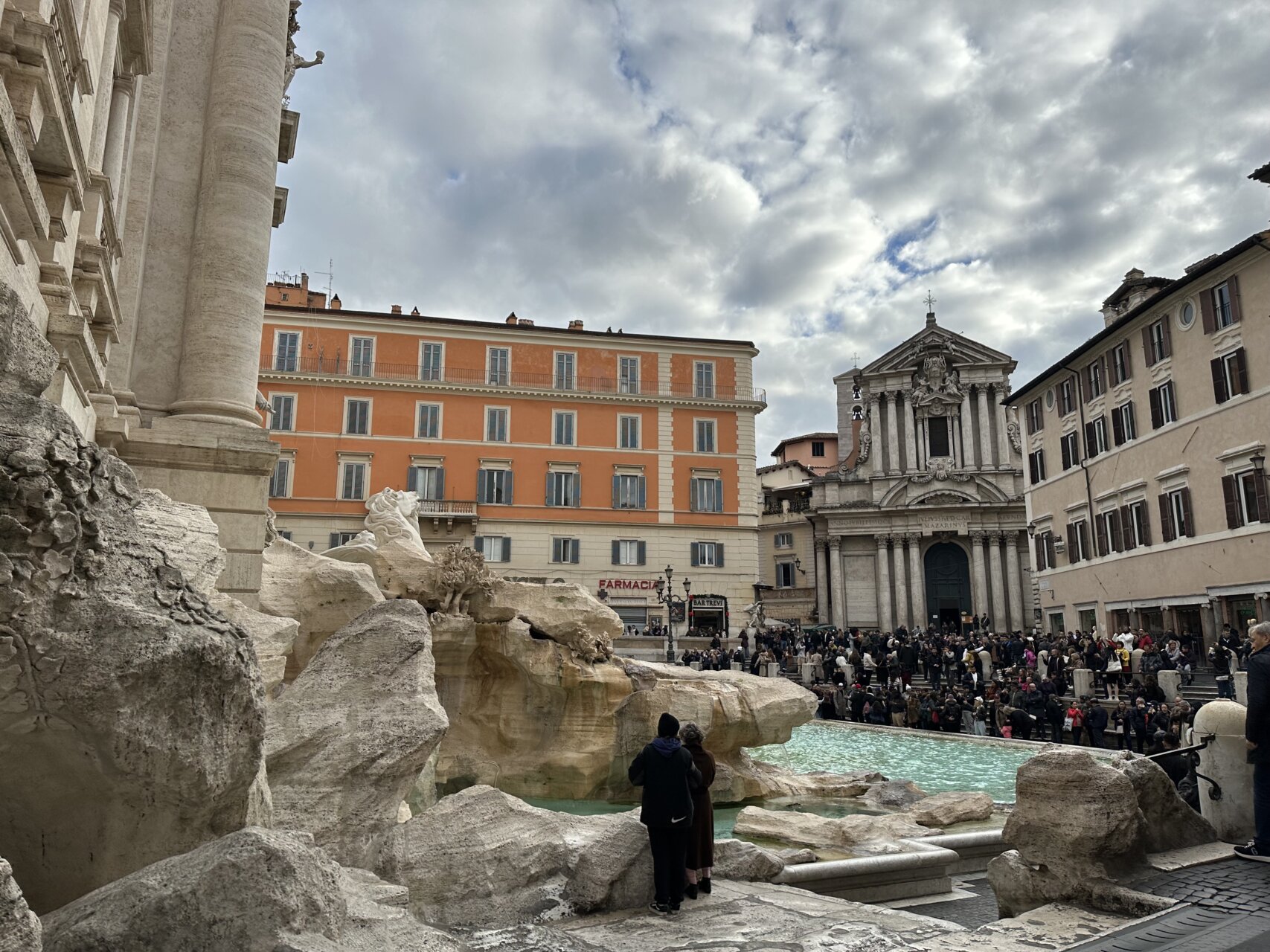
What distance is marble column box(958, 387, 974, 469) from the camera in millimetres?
47844

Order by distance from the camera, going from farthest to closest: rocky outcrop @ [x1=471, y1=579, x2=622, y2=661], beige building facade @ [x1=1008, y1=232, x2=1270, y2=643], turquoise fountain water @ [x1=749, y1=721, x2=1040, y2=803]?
beige building facade @ [x1=1008, y1=232, x2=1270, y2=643] → turquoise fountain water @ [x1=749, y1=721, x2=1040, y2=803] → rocky outcrop @ [x1=471, y1=579, x2=622, y2=661]

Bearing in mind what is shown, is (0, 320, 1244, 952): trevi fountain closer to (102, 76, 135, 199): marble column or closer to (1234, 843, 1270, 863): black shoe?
(1234, 843, 1270, 863): black shoe

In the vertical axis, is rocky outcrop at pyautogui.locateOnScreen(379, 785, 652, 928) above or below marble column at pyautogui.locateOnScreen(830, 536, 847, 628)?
below

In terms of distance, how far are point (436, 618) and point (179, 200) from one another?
6.35m

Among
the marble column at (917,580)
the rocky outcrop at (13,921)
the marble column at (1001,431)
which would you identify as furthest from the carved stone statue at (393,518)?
the marble column at (1001,431)

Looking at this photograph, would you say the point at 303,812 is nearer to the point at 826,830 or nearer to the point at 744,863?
Result: the point at 744,863

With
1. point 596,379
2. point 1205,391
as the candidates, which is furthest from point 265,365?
point 1205,391

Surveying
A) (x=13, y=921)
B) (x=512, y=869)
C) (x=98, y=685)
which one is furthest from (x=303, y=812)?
(x=13, y=921)

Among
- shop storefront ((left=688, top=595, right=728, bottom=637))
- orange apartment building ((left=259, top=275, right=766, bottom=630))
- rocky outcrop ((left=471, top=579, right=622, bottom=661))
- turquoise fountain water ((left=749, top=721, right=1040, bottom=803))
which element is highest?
orange apartment building ((left=259, top=275, right=766, bottom=630))

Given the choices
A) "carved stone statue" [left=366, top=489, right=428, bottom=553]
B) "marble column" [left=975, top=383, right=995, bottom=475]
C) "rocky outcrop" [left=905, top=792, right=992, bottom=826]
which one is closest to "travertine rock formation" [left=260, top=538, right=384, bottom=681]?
"carved stone statue" [left=366, top=489, right=428, bottom=553]

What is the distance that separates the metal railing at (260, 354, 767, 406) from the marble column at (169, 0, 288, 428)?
26882 mm

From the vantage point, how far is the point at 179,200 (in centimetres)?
1069

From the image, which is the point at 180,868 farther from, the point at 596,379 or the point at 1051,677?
the point at 596,379

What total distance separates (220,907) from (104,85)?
7.98 meters
